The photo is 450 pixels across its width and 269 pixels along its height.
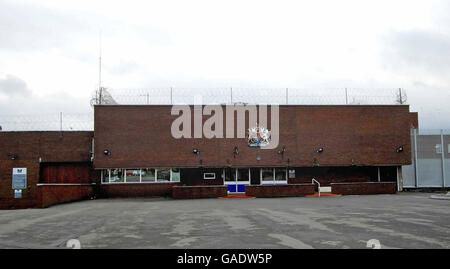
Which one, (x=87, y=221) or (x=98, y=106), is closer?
(x=87, y=221)

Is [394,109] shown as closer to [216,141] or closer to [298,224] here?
[216,141]

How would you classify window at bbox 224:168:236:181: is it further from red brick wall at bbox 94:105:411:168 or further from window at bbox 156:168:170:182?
window at bbox 156:168:170:182

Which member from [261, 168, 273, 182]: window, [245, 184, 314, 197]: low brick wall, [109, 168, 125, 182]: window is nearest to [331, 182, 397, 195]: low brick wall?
[245, 184, 314, 197]: low brick wall

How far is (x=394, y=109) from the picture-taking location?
2995cm

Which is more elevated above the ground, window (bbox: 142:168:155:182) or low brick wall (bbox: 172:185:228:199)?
window (bbox: 142:168:155:182)

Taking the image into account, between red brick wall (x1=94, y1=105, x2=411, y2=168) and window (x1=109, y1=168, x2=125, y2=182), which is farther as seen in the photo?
window (x1=109, y1=168, x2=125, y2=182)

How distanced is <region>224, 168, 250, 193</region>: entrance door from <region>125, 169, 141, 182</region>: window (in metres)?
5.55

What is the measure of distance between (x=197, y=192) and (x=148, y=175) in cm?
421

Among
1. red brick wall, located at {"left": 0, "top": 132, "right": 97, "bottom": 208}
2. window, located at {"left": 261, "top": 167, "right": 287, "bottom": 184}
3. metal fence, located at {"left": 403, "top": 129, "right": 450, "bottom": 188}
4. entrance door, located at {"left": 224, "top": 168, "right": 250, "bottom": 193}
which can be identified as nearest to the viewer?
red brick wall, located at {"left": 0, "top": 132, "right": 97, "bottom": 208}

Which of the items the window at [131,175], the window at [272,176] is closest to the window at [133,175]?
the window at [131,175]

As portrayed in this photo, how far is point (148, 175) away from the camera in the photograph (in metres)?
28.5

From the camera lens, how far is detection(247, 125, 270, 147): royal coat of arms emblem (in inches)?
1128
